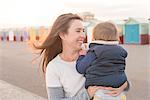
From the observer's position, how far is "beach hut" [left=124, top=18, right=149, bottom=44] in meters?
25.1

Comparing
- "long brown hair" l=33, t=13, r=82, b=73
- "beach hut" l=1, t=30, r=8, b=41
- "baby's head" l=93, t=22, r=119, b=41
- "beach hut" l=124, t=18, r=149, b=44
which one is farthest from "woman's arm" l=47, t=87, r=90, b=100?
"beach hut" l=1, t=30, r=8, b=41

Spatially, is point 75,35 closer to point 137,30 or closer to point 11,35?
point 137,30

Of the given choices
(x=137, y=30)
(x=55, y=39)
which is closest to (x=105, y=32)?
(x=55, y=39)

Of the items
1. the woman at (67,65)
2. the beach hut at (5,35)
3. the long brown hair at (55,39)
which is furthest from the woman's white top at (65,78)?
the beach hut at (5,35)

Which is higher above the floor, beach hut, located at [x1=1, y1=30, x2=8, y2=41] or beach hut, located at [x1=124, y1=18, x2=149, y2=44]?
beach hut, located at [x1=124, y1=18, x2=149, y2=44]

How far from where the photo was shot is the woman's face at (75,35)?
254 centimetres

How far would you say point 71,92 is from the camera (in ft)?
8.24

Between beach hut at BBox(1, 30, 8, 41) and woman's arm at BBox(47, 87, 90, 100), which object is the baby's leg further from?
beach hut at BBox(1, 30, 8, 41)

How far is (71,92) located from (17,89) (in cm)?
647

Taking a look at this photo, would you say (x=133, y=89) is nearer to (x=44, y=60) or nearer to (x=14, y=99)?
(x=14, y=99)

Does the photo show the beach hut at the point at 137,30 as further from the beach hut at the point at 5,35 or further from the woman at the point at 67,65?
the beach hut at the point at 5,35

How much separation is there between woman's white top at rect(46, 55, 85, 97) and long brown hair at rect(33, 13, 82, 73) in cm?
24

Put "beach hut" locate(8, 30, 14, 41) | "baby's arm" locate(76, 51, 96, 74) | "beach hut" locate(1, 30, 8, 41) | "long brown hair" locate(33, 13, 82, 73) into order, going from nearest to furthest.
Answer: "baby's arm" locate(76, 51, 96, 74), "long brown hair" locate(33, 13, 82, 73), "beach hut" locate(8, 30, 14, 41), "beach hut" locate(1, 30, 8, 41)

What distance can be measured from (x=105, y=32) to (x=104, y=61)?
0.79ft
